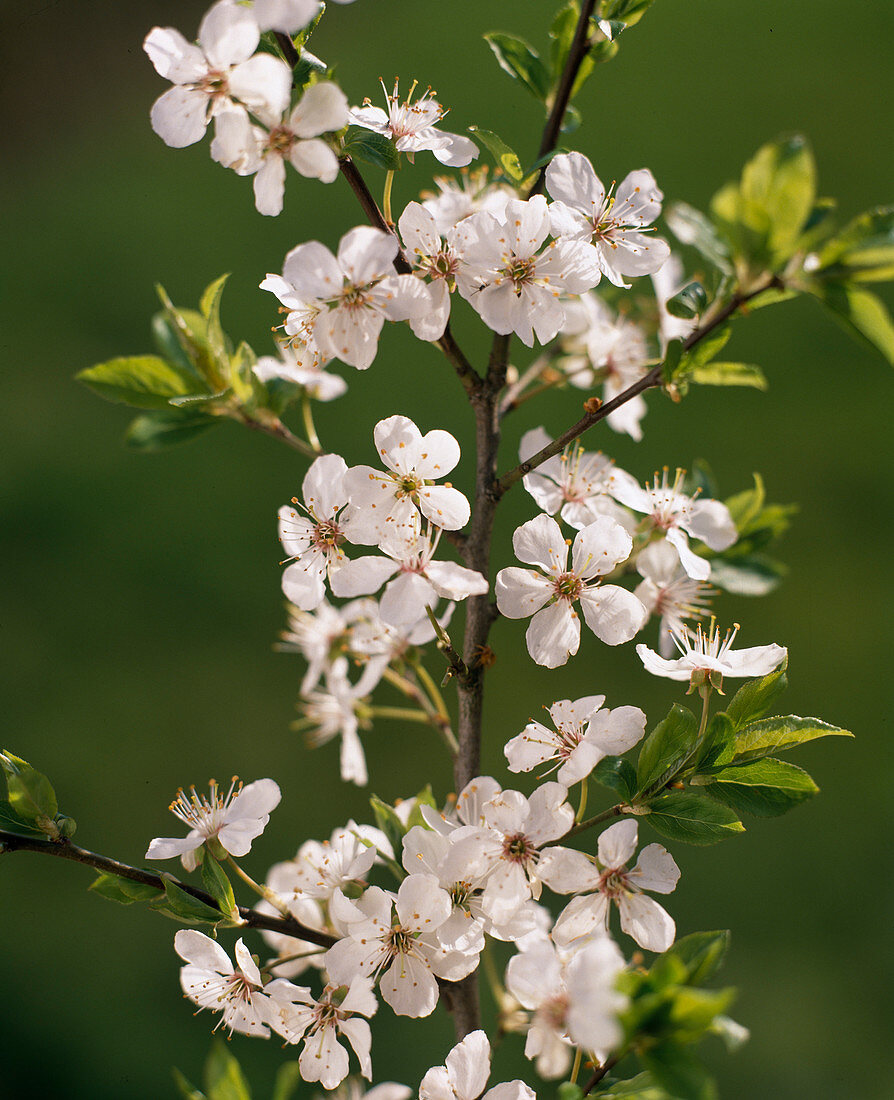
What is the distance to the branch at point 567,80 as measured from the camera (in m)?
0.63

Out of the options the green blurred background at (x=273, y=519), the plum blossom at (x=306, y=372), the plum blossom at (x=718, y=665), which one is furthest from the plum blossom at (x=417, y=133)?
the green blurred background at (x=273, y=519)

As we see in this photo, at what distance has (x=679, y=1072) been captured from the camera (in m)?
0.43

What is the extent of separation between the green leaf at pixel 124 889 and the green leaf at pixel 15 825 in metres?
0.05

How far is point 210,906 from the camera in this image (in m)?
0.60

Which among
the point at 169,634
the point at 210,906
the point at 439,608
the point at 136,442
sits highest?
the point at 136,442

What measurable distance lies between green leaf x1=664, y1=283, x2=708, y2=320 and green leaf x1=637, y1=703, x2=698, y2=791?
0.82ft

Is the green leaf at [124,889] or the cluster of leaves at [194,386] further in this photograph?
the cluster of leaves at [194,386]

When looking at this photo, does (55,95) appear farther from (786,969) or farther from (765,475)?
(786,969)

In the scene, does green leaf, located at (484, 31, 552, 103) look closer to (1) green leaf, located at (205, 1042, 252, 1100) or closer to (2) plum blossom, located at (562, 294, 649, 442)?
(2) plum blossom, located at (562, 294, 649, 442)

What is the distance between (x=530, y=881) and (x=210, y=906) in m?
0.21

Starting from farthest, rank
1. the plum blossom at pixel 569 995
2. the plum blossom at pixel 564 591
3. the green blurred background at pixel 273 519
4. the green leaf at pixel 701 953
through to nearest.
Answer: the green blurred background at pixel 273 519 → the plum blossom at pixel 564 591 → the green leaf at pixel 701 953 → the plum blossom at pixel 569 995

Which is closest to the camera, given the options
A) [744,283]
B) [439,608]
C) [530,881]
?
[744,283]

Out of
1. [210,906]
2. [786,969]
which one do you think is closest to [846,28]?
[786,969]

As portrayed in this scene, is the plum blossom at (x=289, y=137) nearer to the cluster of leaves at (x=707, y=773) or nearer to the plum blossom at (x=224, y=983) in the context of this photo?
the cluster of leaves at (x=707, y=773)
